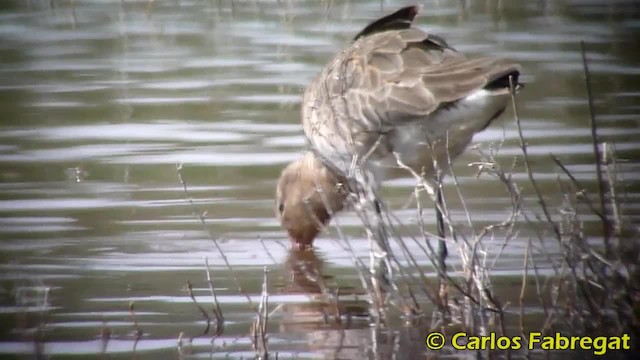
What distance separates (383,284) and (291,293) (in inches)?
35.9

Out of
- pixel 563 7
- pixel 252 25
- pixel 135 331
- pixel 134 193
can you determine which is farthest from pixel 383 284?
pixel 563 7

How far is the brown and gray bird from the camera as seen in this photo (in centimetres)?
706

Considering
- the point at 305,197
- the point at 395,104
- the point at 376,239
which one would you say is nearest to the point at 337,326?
the point at 376,239

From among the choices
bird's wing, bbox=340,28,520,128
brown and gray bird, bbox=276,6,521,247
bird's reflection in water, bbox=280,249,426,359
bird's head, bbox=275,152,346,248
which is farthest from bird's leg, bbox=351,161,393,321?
bird's head, bbox=275,152,346,248

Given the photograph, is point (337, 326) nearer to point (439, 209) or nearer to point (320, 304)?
point (320, 304)

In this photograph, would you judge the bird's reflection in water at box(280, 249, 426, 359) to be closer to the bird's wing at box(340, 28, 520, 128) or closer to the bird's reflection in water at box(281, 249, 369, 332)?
the bird's reflection in water at box(281, 249, 369, 332)

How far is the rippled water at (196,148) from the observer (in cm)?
662

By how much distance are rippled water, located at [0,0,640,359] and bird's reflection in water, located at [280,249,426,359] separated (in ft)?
0.05

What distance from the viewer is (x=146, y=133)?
1048 cm

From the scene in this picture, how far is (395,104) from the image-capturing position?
7293 mm

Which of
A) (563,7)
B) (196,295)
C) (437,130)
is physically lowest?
(563,7)

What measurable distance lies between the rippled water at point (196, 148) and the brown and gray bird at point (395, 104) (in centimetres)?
34

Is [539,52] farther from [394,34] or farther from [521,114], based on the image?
[394,34]

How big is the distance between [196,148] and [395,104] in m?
2.95
